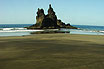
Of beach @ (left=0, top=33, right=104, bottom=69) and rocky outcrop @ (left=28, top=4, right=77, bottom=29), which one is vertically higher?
rocky outcrop @ (left=28, top=4, right=77, bottom=29)

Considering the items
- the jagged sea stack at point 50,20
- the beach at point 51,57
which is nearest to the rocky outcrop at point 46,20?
the jagged sea stack at point 50,20

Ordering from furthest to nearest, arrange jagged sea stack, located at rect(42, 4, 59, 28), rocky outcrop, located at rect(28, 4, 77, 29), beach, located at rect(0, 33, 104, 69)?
1. jagged sea stack, located at rect(42, 4, 59, 28)
2. rocky outcrop, located at rect(28, 4, 77, 29)
3. beach, located at rect(0, 33, 104, 69)

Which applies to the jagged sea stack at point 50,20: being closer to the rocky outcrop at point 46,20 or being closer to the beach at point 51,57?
the rocky outcrop at point 46,20

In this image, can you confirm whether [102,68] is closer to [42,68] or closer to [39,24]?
[42,68]

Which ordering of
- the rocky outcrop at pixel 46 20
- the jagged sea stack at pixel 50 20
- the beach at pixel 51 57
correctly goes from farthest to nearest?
the jagged sea stack at pixel 50 20, the rocky outcrop at pixel 46 20, the beach at pixel 51 57

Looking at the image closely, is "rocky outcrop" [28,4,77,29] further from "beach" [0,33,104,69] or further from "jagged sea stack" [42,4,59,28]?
"beach" [0,33,104,69]

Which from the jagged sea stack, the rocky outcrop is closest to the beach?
the rocky outcrop

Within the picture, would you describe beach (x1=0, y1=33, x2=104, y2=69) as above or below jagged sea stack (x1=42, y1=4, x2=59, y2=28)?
A: below

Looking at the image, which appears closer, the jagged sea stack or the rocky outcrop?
the rocky outcrop

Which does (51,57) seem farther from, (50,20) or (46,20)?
(50,20)

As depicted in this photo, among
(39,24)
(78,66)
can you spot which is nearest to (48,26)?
(39,24)

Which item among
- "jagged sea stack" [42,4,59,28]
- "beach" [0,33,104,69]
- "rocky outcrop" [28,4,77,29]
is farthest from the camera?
"jagged sea stack" [42,4,59,28]

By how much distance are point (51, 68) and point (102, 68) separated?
7.44 feet

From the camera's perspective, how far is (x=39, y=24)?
90.9 m
